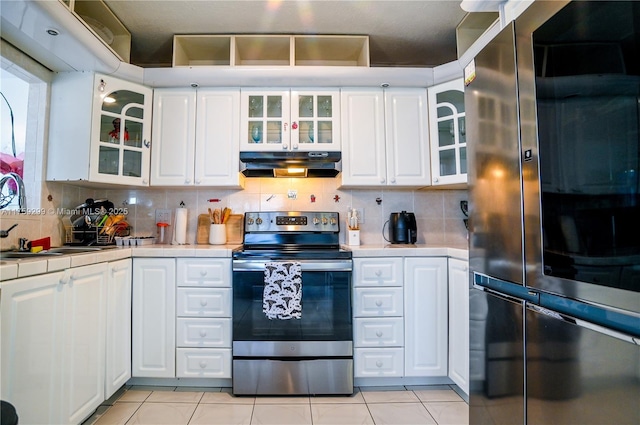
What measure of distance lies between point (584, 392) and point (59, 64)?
9.70ft

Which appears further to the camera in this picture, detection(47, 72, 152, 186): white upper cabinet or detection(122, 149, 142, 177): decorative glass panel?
detection(122, 149, 142, 177): decorative glass panel

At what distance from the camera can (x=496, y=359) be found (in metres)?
1.07

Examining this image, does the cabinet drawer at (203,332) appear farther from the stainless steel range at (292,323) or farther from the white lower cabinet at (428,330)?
the white lower cabinet at (428,330)

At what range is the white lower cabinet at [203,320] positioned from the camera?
6.45 feet

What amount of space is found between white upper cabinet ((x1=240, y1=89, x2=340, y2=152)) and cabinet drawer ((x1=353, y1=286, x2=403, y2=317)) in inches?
42.0

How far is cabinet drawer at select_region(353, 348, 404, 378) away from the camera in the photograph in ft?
6.54

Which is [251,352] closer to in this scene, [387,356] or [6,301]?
[387,356]

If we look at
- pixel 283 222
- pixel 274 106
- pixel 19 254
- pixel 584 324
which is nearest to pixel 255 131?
pixel 274 106

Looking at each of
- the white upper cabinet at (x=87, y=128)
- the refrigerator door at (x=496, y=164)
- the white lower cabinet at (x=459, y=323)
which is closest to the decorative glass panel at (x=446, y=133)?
the white lower cabinet at (x=459, y=323)

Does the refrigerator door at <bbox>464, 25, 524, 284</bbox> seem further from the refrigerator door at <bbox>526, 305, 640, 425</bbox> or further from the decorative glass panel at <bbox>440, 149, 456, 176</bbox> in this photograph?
the decorative glass panel at <bbox>440, 149, 456, 176</bbox>

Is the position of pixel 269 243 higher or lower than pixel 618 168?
lower

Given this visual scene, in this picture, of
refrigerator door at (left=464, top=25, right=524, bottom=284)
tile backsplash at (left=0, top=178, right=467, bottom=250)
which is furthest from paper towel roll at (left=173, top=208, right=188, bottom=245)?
refrigerator door at (left=464, top=25, right=524, bottom=284)

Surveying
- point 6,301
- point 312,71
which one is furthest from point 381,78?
point 6,301

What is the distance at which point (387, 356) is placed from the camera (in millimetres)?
2010
